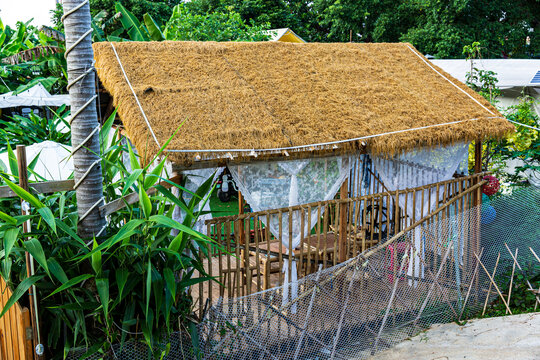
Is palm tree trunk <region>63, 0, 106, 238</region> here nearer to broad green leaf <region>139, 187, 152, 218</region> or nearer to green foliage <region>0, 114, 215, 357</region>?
green foliage <region>0, 114, 215, 357</region>

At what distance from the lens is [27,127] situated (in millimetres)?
9242

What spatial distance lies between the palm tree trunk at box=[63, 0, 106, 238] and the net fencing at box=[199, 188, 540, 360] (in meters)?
1.43

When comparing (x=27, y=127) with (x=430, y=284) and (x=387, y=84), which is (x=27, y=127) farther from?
(x=430, y=284)

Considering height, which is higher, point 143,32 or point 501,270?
point 143,32

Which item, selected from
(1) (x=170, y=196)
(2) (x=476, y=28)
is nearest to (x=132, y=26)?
(1) (x=170, y=196)

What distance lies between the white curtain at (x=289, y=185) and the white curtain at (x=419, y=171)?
0.84 metres

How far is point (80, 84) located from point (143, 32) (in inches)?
396

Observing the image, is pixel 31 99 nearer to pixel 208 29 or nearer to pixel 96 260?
pixel 208 29

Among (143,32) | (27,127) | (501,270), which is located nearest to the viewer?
(501,270)

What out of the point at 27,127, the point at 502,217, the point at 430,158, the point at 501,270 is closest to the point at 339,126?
the point at 430,158

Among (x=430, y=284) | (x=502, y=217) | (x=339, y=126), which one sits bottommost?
(x=430, y=284)

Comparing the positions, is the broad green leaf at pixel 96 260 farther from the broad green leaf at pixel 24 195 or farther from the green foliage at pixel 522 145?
the green foliage at pixel 522 145

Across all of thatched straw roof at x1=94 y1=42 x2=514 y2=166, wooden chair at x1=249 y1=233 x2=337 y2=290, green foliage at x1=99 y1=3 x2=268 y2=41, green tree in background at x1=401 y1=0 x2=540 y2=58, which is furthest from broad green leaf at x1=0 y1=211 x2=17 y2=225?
green tree in background at x1=401 y1=0 x2=540 y2=58

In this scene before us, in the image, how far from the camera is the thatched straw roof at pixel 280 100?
16.5 ft
